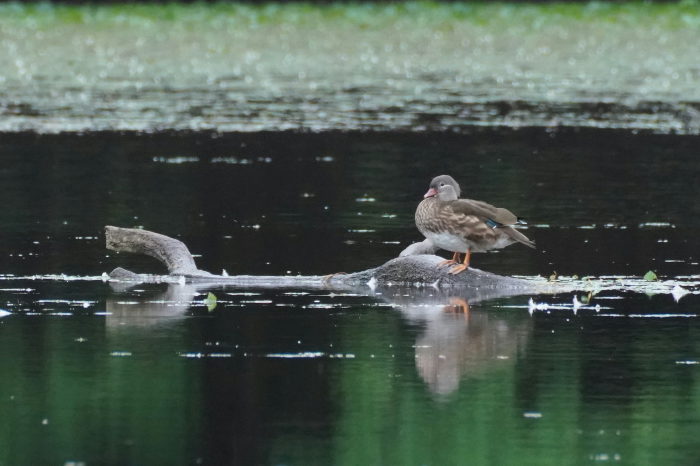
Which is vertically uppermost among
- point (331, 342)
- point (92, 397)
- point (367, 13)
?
point (367, 13)

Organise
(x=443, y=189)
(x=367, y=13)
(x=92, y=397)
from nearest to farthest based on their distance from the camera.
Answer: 1. (x=92, y=397)
2. (x=443, y=189)
3. (x=367, y=13)

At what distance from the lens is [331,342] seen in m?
9.70

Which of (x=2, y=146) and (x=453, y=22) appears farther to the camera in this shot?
(x=453, y=22)

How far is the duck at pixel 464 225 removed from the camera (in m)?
11.6

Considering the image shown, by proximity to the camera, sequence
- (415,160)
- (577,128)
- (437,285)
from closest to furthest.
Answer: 1. (437,285)
2. (415,160)
3. (577,128)

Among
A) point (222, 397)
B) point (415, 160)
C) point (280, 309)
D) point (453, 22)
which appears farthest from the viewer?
point (453, 22)

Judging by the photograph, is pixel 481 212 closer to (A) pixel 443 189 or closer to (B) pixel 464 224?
(B) pixel 464 224

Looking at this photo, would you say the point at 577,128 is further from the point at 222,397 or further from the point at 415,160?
the point at 222,397

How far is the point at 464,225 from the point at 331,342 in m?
2.18

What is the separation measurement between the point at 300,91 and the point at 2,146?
9.08 m

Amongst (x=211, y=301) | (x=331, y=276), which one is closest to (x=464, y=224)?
(x=331, y=276)

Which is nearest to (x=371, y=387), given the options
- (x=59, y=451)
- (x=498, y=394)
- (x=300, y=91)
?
(x=498, y=394)

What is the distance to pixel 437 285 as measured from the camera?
37.7ft

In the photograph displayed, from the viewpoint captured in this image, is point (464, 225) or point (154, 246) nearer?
point (464, 225)
